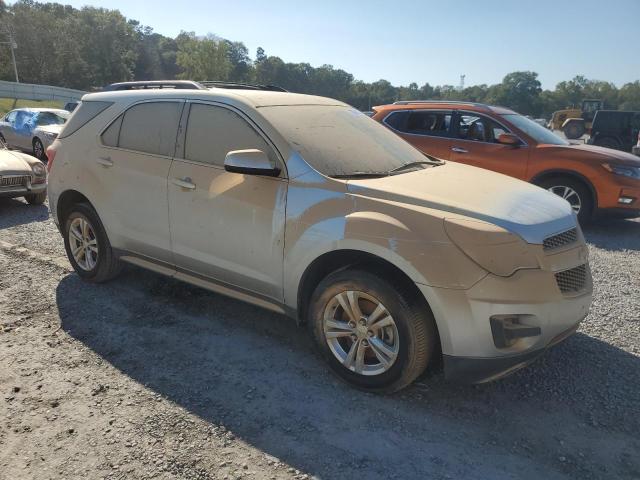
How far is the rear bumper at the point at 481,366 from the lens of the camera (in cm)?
268

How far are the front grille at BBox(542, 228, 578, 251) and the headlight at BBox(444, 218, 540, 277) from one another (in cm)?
17

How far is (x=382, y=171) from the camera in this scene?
345 centimetres

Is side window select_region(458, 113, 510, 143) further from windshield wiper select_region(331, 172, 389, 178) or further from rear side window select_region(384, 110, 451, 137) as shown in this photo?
windshield wiper select_region(331, 172, 389, 178)

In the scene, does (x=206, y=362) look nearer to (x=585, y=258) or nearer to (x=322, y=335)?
(x=322, y=335)

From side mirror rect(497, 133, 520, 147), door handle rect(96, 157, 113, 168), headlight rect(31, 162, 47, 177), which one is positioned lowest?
headlight rect(31, 162, 47, 177)

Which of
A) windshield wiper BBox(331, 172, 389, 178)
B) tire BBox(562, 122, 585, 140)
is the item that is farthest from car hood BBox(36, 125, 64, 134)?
tire BBox(562, 122, 585, 140)

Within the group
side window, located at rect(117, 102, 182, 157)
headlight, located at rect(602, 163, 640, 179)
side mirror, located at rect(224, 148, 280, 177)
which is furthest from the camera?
headlight, located at rect(602, 163, 640, 179)

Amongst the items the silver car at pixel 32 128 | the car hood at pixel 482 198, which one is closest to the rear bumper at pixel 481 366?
the car hood at pixel 482 198

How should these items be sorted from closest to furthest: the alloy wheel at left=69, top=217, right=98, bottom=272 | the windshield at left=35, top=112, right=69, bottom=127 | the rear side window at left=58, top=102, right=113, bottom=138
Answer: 1. the rear side window at left=58, top=102, right=113, bottom=138
2. the alloy wheel at left=69, top=217, right=98, bottom=272
3. the windshield at left=35, top=112, right=69, bottom=127

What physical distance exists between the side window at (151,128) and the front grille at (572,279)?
2916mm

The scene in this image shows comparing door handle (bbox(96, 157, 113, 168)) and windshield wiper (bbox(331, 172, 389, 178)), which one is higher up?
windshield wiper (bbox(331, 172, 389, 178))

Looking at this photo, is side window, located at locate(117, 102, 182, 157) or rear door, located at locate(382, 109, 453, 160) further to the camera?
rear door, located at locate(382, 109, 453, 160)

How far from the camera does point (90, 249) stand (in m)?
4.64

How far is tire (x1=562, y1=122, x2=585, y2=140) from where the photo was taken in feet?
101
